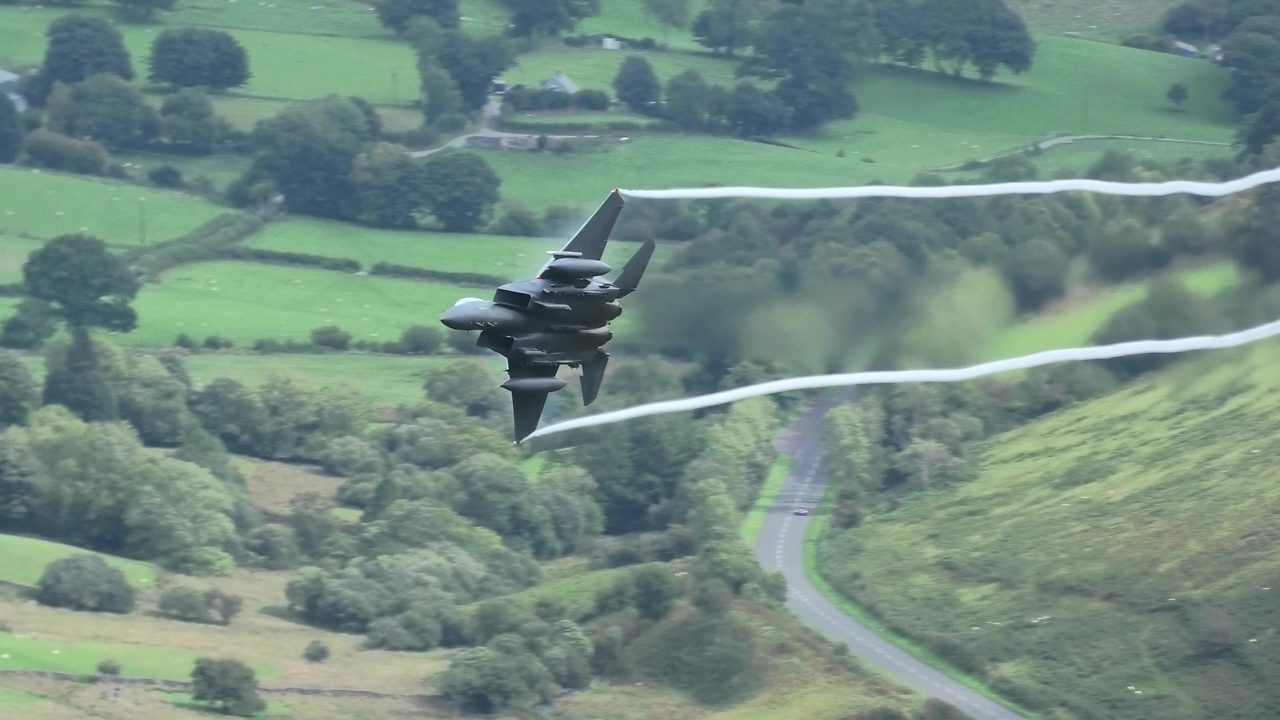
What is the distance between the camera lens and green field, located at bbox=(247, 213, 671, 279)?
106 meters

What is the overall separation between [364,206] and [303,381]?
22.9 m

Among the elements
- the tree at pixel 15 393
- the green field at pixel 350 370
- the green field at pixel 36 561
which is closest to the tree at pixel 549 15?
the green field at pixel 350 370

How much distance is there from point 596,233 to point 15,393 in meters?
70.4

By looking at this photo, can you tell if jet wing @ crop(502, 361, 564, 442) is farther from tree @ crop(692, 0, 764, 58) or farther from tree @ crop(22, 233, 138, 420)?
tree @ crop(692, 0, 764, 58)

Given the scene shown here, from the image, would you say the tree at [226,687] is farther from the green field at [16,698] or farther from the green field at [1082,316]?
the green field at [1082,316]

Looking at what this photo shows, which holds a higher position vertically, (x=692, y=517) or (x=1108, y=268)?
(x=1108, y=268)

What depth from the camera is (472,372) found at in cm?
9944

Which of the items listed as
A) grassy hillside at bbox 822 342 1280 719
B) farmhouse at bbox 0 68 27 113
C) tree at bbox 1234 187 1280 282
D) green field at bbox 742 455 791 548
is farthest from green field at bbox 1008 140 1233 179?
farmhouse at bbox 0 68 27 113

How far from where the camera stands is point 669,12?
153m

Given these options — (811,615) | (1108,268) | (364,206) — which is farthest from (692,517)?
(364,206)

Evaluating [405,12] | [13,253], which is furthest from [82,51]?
[13,253]

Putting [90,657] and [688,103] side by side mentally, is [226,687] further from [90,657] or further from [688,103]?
[688,103]

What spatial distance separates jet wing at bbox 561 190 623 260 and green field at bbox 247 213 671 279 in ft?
213

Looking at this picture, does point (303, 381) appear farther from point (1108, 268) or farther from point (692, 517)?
point (1108, 268)
